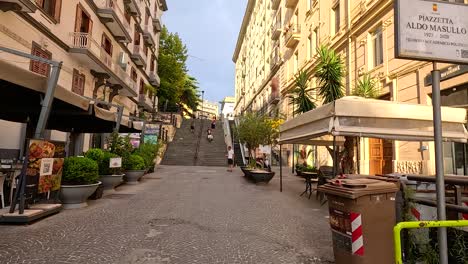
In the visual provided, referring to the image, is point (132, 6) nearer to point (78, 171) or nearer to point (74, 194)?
point (78, 171)

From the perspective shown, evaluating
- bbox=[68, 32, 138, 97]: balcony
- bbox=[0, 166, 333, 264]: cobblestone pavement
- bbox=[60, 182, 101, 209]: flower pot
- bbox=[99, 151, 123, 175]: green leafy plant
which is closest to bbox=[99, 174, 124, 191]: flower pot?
bbox=[99, 151, 123, 175]: green leafy plant

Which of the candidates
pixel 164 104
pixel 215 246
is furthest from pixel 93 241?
pixel 164 104

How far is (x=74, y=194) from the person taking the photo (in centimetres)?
697

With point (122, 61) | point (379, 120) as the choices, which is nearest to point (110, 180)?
point (379, 120)

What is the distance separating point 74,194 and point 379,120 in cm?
672

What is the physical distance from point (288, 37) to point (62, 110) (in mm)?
21551

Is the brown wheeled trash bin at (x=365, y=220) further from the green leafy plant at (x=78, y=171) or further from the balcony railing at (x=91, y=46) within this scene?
the balcony railing at (x=91, y=46)

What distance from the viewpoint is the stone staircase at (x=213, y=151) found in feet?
85.8

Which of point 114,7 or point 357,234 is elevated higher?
point 114,7

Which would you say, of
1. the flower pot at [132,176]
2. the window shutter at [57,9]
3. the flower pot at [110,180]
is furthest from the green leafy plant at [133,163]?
the window shutter at [57,9]

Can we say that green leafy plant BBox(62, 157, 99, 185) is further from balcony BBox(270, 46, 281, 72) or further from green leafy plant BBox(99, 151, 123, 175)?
balcony BBox(270, 46, 281, 72)

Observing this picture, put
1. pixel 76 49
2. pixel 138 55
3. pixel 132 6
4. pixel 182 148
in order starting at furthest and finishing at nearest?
pixel 182 148 < pixel 138 55 < pixel 132 6 < pixel 76 49

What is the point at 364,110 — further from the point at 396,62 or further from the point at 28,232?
the point at 396,62

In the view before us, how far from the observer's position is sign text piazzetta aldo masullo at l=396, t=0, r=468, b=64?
3.02 meters
